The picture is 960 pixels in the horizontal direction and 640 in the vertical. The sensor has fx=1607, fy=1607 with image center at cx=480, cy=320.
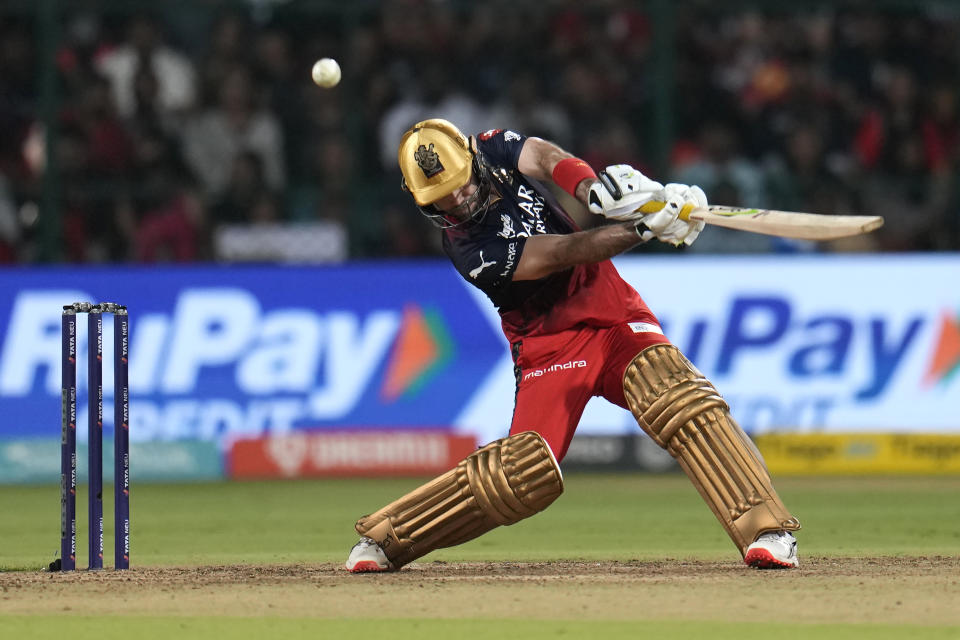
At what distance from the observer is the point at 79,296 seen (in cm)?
1150

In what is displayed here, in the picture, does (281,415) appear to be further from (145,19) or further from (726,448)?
(726,448)

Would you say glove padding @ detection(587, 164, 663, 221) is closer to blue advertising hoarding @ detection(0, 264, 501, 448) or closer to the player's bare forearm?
the player's bare forearm

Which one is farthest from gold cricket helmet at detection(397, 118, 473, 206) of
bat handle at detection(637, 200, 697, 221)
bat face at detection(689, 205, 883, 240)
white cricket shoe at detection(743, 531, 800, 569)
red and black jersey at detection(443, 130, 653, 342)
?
white cricket shoe at detection(743, 531, 800, 569)

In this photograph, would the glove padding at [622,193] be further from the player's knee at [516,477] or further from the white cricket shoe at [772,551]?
the white cricket shoe at [772,551]

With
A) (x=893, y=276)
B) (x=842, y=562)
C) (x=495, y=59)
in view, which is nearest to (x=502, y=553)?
(x=842, y=562)

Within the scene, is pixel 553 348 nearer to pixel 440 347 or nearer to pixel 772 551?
pixel 772 551

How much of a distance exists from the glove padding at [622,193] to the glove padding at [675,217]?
47 mm

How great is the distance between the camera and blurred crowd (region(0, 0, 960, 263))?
12453 mm

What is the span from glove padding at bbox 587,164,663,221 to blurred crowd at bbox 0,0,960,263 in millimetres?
5983

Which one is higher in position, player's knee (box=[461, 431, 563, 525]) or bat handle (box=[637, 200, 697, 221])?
bat handle (box=[637, 200, 697, 221])

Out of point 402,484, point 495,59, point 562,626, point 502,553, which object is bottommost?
point 402,484

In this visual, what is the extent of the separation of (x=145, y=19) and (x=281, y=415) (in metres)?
3.82

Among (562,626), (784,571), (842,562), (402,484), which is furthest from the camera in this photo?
(402,484)

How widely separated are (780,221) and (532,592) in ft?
5.73
